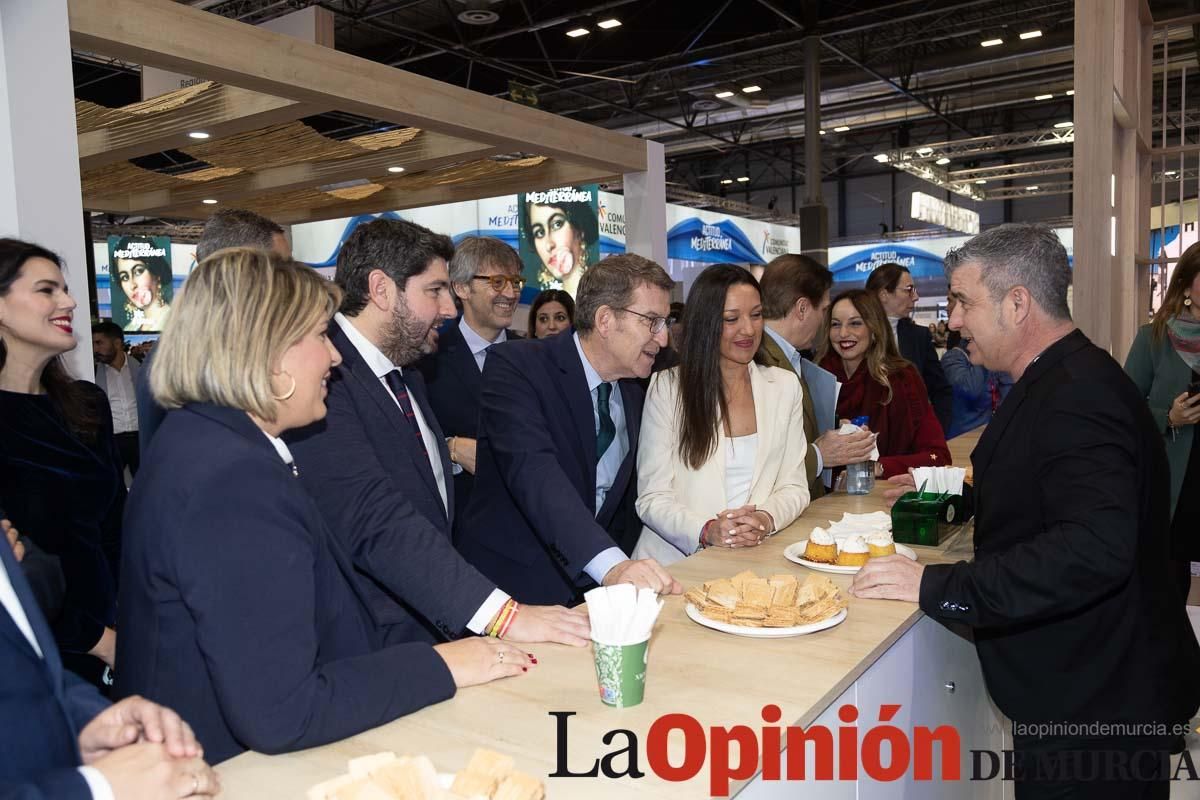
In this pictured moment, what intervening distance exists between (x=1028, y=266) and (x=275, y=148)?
543 cm

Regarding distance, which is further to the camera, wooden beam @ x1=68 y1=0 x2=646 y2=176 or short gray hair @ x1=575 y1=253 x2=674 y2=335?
wooden beam @ x1=68 y1=0 x2=646 y2=176

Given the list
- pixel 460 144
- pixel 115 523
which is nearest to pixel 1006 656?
pixel 115 523

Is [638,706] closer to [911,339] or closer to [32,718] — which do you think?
[32,718]

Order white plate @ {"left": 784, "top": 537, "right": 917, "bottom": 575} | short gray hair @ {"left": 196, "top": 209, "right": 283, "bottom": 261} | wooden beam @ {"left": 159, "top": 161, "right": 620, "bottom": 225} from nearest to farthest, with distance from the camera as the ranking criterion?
white plate @ {"left": 784, "top": 537, "right": 917, "bottom": 575} → short gray hair @ {"left": 196, "top": 209, "right": 283, "bottom": 261} → wooden beam @ {"left": 159, "top": 161, "right": 620, "bottom": 225}

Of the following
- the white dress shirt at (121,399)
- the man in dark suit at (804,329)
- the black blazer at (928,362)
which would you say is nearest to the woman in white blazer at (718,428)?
the man in dark suit at (804,329)

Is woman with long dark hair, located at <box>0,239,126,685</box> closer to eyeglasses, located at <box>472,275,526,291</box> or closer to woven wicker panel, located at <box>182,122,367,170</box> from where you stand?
eyeglasses, located at <box>472,275,526,291</box>

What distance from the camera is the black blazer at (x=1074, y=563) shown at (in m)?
1.70

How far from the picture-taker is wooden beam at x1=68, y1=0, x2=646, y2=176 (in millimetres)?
3203

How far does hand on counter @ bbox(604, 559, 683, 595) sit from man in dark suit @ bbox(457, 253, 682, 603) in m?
0.31

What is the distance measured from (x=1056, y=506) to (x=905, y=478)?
1390 mm

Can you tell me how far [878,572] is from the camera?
200 cm

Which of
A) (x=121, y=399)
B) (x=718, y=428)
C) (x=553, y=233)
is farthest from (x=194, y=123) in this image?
(x=553, y=233)

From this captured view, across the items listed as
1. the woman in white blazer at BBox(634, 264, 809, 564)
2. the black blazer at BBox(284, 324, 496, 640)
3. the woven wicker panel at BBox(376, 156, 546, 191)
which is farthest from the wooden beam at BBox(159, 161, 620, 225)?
the black blazer at BBox(284, 324, 496, 640)

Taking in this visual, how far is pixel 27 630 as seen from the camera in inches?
44.7
